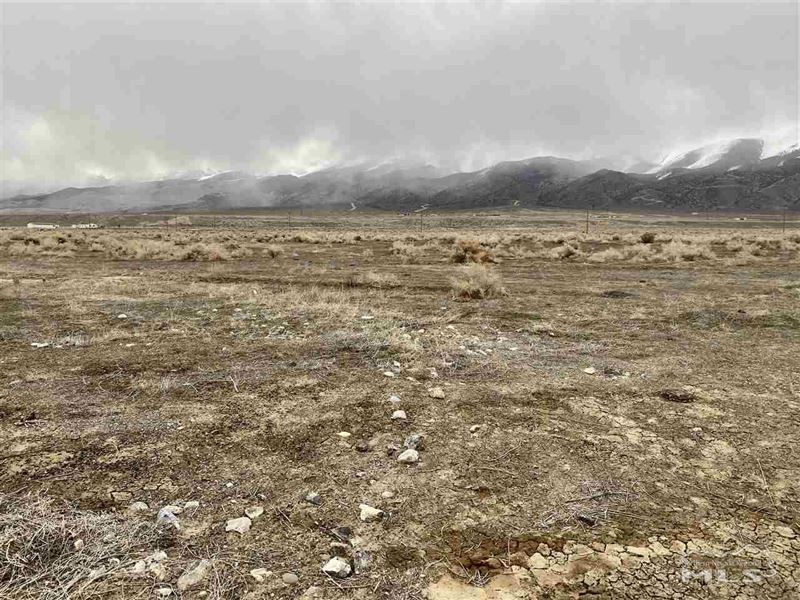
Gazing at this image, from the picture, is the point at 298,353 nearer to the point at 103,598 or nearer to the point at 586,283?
the point at 103,598

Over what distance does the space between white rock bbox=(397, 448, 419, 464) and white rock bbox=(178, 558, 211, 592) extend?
5.89ft

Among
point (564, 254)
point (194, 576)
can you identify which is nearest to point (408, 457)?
point (194, 576)

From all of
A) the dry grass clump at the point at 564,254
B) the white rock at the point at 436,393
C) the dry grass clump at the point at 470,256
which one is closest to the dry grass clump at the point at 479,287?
the white rock at the point at 436,393

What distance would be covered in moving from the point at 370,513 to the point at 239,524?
94 cm

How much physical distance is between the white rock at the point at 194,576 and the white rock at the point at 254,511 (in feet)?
1.65

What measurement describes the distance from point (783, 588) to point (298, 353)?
20.0ft

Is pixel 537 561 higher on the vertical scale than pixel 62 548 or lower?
lower

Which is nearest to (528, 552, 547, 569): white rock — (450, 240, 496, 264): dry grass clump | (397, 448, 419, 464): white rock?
(397, 448, 419, 464): white rock

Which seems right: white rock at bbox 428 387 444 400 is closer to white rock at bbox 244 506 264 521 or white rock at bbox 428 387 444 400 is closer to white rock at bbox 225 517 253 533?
white rock at bbox 244 506 264 521

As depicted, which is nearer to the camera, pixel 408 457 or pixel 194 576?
pixel 194 576

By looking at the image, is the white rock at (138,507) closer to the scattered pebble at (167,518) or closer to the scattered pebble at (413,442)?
the scattered pebble at (167,518)

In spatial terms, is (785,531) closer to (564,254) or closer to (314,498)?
(314,498)

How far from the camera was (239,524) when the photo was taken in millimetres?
3459

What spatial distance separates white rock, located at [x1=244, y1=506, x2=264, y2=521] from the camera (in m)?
3.57
